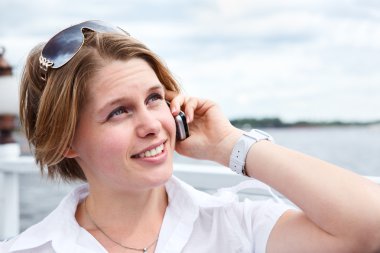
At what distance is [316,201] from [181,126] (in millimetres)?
522

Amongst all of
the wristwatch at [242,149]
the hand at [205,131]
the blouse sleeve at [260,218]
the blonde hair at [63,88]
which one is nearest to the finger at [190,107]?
the hand at [205,131]

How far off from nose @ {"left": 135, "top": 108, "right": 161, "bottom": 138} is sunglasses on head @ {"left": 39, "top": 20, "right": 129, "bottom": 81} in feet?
0.91

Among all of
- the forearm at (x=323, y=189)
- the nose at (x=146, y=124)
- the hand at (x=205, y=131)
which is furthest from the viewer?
the hand at (x=205, y=131)

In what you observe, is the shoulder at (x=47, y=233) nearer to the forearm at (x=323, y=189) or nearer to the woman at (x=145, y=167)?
the woman at (x=145, y=167)

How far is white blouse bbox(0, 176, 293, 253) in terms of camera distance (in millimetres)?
1531

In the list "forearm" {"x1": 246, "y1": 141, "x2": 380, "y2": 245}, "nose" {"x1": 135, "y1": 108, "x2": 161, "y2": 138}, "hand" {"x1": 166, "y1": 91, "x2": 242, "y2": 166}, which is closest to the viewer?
"forearm" {"x1": 246, "y1": 141, "x2": 380, "y2": 245}

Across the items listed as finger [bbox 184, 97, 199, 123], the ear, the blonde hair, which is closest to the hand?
finger [bbox 184, 97, 199, 123]

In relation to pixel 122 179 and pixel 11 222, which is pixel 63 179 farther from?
pixel 11 222

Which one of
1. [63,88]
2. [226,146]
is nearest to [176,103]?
[226,146]

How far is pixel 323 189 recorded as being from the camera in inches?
52.4

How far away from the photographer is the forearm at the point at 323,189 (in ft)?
4.20

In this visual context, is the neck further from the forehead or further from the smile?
the forehead

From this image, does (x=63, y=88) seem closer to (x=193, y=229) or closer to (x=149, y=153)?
(x=149, y=153)

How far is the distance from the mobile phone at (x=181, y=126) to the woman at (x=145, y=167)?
0.08 ft
